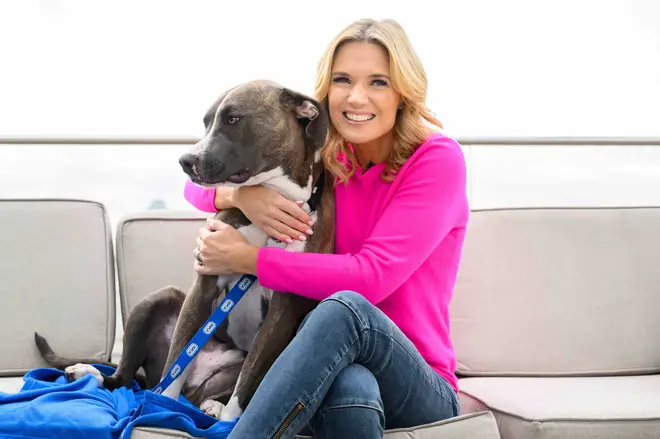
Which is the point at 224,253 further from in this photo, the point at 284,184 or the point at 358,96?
the point at 358,96

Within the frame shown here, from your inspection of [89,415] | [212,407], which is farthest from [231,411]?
[89,415]

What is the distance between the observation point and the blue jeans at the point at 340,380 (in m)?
1.41

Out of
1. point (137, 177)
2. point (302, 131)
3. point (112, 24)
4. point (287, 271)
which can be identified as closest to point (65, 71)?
point (112, 24)

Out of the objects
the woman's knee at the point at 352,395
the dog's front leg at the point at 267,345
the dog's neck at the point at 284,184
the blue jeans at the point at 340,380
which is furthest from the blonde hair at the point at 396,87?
the woman's knee at the point at 352,395

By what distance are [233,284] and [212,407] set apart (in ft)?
1.04

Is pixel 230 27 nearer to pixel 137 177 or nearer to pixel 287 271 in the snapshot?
pixel 137 177

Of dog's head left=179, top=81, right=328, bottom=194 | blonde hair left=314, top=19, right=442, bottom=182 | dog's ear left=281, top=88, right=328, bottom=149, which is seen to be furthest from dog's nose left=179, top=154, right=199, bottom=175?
blonde hair left=314, top=19, right=442, bottom=182

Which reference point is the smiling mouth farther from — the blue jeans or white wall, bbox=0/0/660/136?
white wall, bbox=0/0/660/136

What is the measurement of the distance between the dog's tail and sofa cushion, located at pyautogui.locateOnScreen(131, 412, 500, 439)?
2.02 feet

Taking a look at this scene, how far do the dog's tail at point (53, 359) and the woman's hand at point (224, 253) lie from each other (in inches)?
21.5

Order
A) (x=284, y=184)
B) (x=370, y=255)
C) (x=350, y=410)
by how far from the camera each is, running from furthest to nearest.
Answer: (x=284, y=184), (x=370, y=255), (x=350, y=410)

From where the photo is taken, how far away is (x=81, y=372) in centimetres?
191

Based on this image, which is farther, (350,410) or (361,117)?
(361,117)

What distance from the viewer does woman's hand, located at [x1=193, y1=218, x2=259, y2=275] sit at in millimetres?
1729
